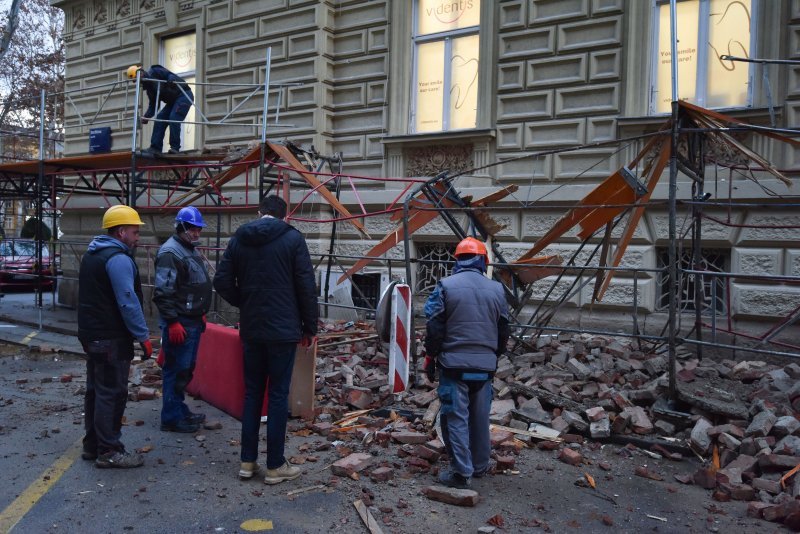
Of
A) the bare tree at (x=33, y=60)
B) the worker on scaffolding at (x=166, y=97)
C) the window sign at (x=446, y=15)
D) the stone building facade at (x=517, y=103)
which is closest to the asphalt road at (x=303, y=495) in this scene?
the stone building facade at (x=517, y=103)

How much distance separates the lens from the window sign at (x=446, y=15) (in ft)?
35.1

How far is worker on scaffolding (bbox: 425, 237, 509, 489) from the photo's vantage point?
437cm

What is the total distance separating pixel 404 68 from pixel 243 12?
3.74 meters

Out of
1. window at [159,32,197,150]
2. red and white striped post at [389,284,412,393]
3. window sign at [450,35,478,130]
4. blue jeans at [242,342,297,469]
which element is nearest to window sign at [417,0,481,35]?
window sign at [450,35,478,130]

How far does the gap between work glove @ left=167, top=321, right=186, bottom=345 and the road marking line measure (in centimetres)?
107

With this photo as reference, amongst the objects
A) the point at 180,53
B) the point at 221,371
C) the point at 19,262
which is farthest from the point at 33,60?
the point at 221,371

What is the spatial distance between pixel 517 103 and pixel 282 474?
7.12m

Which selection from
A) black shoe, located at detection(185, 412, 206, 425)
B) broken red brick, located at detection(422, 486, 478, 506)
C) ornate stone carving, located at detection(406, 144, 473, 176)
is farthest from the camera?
ornate stone carving, located at detection(406, 144, 473, 176)

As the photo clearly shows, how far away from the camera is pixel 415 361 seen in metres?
6.94

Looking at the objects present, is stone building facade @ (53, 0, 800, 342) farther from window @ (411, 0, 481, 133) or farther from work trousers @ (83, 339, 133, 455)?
work trousers @ (83, 339, 133, 455)

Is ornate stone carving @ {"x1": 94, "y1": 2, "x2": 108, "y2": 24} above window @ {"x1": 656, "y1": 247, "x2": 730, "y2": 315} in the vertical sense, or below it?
above

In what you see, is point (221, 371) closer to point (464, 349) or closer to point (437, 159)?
point (464, 349)

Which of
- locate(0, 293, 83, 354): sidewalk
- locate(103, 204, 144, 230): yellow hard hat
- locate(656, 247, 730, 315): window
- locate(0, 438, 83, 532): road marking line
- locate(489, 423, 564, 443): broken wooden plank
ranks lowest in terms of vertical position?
locate(0, 438, 83, 532): road marking line

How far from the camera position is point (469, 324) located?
4.39m
